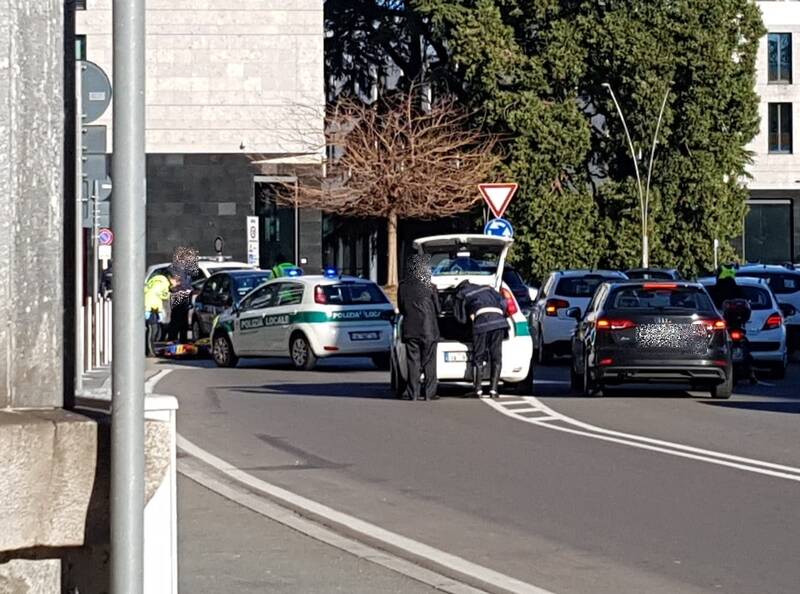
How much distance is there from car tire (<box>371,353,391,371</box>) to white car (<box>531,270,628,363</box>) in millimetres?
3371

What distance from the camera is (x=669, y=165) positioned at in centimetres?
6197

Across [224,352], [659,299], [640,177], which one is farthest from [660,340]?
[640,177]

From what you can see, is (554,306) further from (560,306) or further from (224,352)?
(224,352)

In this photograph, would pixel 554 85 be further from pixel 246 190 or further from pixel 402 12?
pixel 246 190

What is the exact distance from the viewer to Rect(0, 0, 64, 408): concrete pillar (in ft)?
13.2

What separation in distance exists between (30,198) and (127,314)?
445 millimetres

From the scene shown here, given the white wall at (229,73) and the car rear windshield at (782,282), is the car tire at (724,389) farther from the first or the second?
the white wall at (229,73)

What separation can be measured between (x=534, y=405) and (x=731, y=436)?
4.15m

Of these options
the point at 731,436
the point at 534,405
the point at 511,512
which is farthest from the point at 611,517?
the point at 534,405

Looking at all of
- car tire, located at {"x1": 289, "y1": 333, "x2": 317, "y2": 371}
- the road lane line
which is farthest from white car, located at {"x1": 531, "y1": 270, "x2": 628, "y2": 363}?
the road lane line

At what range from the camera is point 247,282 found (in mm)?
34250

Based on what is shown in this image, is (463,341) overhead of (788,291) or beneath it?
beneath

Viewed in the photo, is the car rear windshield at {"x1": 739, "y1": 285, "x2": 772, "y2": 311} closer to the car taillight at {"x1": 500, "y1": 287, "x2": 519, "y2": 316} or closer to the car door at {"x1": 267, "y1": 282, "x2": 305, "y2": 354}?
the car door at {"x1": 267, "y1": 282, "x2": 305, "y2": 354}

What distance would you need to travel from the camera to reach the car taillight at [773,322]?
26797 mm
